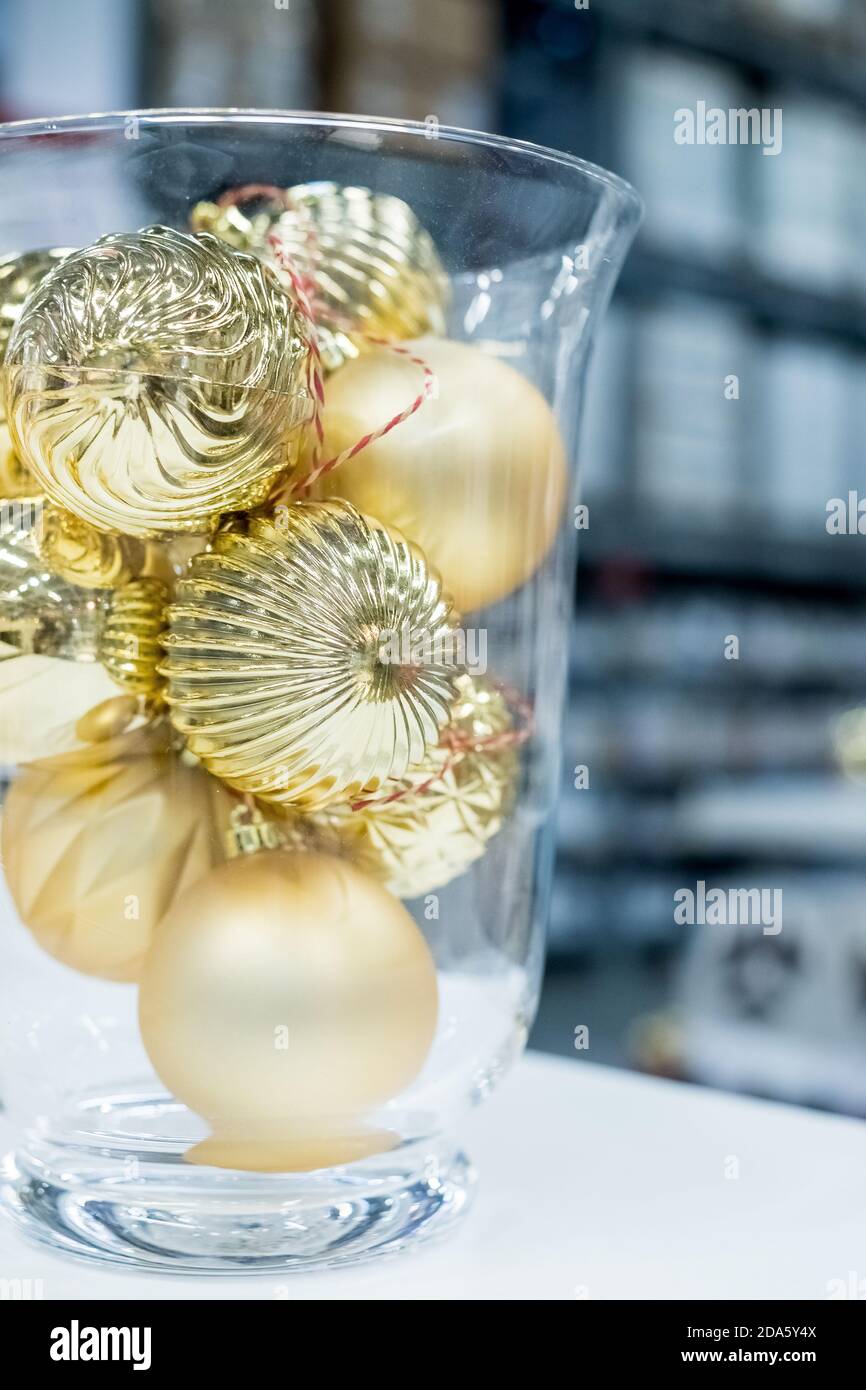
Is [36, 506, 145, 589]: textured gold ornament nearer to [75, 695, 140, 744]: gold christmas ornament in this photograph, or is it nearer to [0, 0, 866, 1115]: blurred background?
[75, 695, 140, 744]: gold christmas ornament

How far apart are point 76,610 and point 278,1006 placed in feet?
0.33

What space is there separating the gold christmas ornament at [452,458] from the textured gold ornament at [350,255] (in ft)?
0.04

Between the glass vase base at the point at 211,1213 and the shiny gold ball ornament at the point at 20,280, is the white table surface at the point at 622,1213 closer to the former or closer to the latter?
the glass vase base at the point at 211,1213

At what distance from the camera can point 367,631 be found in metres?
0.31

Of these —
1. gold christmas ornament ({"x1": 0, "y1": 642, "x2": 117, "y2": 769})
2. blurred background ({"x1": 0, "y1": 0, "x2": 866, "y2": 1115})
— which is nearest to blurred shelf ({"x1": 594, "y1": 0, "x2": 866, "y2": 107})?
blurred background ({"x1": 0, "y1": 0, "x2": 866, "y2": 1115})

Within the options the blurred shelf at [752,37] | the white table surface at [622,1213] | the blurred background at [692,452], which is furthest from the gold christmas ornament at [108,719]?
the blurred shelf at [752,37]

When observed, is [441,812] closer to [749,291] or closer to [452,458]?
[452,458]

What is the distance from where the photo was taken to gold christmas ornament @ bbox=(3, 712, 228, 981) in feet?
1.08

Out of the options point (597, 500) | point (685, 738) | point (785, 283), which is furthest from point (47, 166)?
point (785, 283)

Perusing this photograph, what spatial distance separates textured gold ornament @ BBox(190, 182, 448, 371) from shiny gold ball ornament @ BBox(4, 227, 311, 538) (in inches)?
1.7

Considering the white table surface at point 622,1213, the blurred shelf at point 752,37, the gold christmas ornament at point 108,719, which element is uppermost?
the blurred shelf at point 752,37

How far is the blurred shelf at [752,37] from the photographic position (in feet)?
6.72

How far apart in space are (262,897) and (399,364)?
0.13 meters

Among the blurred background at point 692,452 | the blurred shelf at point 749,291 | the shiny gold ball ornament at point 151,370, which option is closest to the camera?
the shiny gold ball ornament at point 151,370
